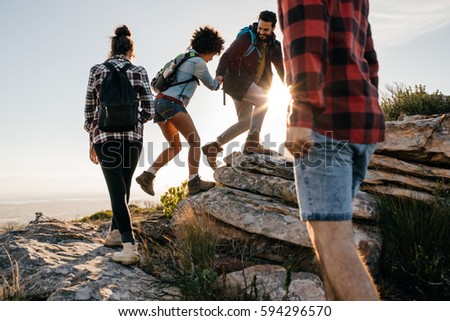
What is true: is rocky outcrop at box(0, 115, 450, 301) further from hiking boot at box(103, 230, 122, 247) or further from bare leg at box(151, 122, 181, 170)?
bare leg at box(151, 122, 181, 170)

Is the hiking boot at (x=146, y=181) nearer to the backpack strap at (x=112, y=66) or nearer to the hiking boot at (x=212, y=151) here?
the hiking boot at (x=212, y=151)

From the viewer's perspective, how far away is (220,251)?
4555mm

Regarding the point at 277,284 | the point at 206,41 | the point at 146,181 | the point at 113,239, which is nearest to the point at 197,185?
the point at 146,181

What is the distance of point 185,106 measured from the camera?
5.63 meters

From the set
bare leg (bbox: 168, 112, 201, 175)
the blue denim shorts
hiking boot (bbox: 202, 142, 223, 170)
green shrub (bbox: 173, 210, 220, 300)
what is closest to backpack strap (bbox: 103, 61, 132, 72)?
bare leg (bbox: 168, 112, 201, 175)

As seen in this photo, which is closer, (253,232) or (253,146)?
(253,232)

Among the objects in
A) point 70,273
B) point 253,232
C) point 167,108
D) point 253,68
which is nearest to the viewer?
point 70,273

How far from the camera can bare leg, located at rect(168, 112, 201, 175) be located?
5.52 metres

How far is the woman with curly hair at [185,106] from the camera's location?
5.49 m

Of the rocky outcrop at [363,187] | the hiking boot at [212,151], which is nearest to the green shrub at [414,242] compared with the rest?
the rocky outcrop at [363,187]

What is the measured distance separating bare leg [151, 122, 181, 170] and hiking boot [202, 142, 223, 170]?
1.90 feet

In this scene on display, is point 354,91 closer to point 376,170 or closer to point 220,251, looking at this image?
point 220,251

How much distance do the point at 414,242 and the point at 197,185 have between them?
3034mm

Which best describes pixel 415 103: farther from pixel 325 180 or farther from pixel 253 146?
pixel 325 180
